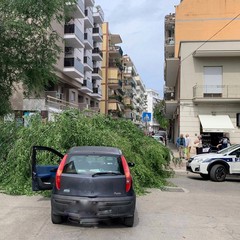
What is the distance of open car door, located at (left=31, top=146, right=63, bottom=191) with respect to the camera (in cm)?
905

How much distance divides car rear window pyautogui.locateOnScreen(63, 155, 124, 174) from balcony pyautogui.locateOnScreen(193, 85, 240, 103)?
21138 mm

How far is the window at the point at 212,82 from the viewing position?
27984 mm

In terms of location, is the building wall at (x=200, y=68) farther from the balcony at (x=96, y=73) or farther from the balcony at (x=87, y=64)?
the balcony at (x=96, y=73)

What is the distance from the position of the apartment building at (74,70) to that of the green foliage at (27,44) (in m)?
10.2

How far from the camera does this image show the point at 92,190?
680 centimetres

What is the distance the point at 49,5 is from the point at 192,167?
8122 mm

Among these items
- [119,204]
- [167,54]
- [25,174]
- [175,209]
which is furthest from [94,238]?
[167,54]

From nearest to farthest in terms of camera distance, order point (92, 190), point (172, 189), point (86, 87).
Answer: point (92, 190)
point (172, 189)
point (86, 87)

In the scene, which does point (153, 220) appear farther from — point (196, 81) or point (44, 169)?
point (196, 81)

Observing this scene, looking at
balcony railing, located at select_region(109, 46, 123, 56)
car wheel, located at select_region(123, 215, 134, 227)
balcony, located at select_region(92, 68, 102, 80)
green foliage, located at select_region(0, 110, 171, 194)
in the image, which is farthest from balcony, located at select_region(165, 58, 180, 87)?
balcony railing, located at select_region(109, 46, 123, 56)

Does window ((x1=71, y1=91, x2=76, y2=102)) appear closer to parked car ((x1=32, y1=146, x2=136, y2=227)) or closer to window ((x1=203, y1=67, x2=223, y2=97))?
window ((x1=203, y1=67, x2=223, y2=97))

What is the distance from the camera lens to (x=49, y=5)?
43.6 ft

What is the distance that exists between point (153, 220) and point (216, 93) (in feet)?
70.7

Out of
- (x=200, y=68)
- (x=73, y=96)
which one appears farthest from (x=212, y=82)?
(x=73, y=96)
